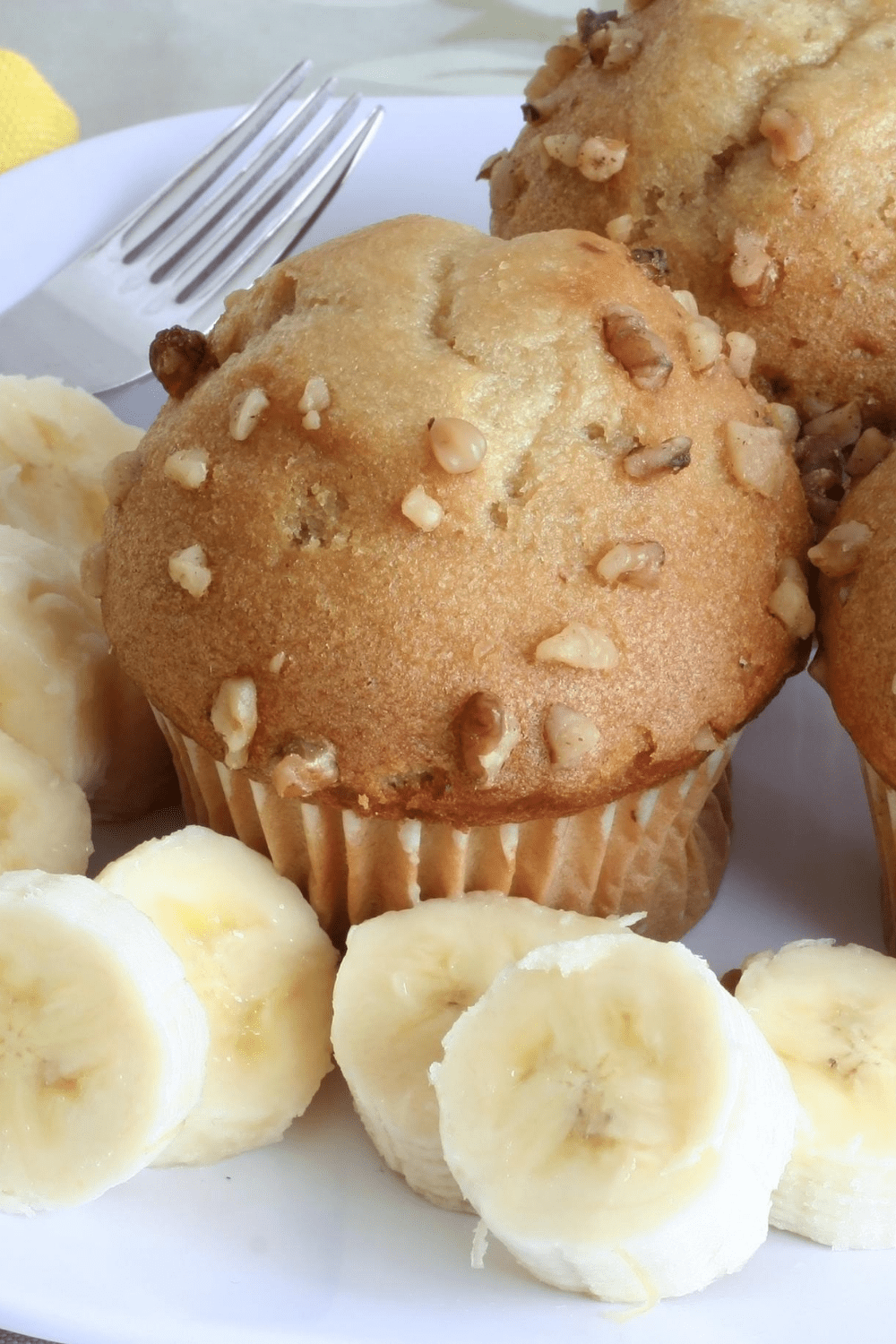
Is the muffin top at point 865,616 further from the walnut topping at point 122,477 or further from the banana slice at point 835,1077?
the walnut topping at point 122,477

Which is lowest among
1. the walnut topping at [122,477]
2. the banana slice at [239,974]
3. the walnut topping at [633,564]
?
the banana slice at [239,974]

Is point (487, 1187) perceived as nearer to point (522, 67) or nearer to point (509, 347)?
point (509, 347)

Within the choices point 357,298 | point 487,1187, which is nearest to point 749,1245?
point 487,1187

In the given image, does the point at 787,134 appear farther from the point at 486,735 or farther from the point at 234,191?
the point at 234,191

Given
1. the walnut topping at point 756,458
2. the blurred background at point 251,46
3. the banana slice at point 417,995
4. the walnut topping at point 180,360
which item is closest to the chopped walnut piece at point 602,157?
the walnut topping at point 756,458

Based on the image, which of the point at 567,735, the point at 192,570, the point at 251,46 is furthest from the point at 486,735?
the point at 251,46

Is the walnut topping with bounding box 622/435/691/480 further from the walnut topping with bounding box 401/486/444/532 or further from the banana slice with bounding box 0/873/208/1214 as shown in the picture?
the banana slice with bounding box 0/873/208/1214

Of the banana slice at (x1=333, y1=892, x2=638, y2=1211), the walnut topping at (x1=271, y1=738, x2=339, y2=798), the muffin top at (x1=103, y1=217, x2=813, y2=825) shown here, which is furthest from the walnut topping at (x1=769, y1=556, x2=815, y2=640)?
the walnut topping at (x1=271, y1=738, x2=339, y2=798)

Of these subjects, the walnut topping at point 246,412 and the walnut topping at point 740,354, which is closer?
the walnut topping at point 246,412
